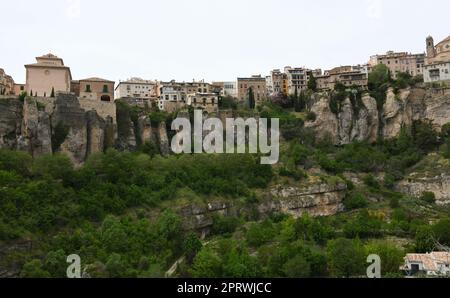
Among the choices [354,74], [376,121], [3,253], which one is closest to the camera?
[3,253]

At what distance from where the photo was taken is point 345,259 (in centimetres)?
2166

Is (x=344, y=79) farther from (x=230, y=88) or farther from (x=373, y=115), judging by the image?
(x=230, y=88)

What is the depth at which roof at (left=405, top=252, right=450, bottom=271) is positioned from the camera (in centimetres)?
2041

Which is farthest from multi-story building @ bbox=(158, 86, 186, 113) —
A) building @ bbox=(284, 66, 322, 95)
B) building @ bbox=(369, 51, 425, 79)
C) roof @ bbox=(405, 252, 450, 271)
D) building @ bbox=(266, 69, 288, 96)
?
roof @ bbox=(405, 252, 450, 271)

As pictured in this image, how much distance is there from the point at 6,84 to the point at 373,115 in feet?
83.8

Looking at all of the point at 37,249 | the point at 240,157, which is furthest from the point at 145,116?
the point at 37,249

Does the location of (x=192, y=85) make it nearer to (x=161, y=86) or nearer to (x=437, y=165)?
(x=161, y=86)

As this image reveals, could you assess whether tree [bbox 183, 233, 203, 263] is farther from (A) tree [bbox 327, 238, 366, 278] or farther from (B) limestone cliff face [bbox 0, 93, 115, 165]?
(B) limestone cliff face [bbox 0, 93, 115, 165]

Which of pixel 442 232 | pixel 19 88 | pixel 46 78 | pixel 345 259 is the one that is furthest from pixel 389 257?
pixel 19 88

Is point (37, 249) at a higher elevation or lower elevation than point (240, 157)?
lower

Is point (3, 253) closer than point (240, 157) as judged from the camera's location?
Yes

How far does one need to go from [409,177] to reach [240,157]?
10638 millimetres

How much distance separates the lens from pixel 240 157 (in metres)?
35.4

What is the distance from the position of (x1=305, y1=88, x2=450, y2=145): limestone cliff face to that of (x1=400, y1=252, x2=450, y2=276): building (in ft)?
64.8
